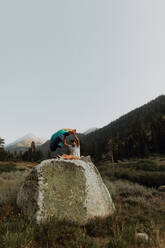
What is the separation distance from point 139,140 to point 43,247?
2100 inches

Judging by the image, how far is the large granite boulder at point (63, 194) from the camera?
4590 millimetres

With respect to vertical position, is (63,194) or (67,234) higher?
(63,194)

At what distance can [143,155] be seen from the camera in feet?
159

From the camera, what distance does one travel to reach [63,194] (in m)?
4.89

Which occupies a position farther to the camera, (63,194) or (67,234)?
(63,194)

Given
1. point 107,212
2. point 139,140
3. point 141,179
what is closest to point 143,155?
point 139,140

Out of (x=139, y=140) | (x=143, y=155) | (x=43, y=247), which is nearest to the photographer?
(x=43, y=247)

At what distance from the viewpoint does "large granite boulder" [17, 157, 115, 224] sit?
4590mm

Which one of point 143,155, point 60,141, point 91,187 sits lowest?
point 143,155

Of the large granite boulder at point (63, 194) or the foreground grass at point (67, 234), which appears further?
the large granite boulder at point (63, 194)

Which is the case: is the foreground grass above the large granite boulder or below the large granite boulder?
below

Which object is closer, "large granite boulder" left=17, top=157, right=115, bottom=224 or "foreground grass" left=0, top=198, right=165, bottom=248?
"foreground grass" left=0, top=198, right=165, bottom=248

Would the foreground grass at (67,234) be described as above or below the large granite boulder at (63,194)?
below

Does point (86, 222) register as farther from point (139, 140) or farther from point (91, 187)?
point (139, 140)
